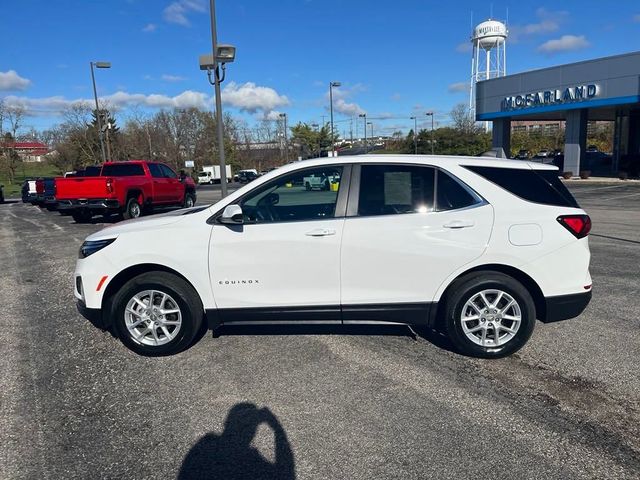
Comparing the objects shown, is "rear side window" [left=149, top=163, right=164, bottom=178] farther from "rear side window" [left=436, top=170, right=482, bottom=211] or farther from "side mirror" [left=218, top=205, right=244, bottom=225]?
"rear side window" [left=436, top=170, right=482, bottom=211]

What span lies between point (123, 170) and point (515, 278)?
48.0 ft

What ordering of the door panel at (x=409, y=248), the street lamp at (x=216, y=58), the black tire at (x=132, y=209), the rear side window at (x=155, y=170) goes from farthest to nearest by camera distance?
the rear side window at (x=155, y=170), the black tire at (x=132, y=209), the street lamp at (x=216, y=58), the door panel at (x=409, y=248)

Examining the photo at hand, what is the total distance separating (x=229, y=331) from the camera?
195 inches

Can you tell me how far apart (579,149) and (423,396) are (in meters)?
32.7

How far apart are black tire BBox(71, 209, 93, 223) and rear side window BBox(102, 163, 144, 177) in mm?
1373

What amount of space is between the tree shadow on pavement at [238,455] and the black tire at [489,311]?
174 cm

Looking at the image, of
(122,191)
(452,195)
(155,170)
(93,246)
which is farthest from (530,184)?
(155,170)

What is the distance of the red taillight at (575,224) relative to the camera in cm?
412

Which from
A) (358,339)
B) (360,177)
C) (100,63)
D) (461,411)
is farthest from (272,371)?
(100,63)

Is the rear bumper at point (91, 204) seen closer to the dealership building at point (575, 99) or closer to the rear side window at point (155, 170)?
the rear side window at point (155, 170)

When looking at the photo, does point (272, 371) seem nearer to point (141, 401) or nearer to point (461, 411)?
point (141, 401)

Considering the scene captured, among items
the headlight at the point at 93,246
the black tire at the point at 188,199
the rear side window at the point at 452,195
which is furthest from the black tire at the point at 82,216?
the rear side window at the point at 452,195

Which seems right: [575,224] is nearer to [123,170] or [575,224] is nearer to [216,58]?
[216,58]

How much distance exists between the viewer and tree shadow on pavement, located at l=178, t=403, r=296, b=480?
9.11 feet
